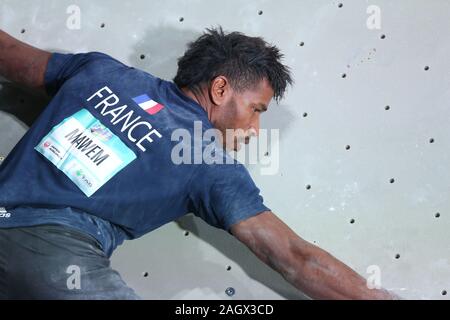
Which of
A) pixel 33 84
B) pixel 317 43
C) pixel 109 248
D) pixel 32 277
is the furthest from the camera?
pixel 317 43

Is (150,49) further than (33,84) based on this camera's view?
Yes

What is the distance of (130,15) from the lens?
1713 mm

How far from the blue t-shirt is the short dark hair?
137 mm

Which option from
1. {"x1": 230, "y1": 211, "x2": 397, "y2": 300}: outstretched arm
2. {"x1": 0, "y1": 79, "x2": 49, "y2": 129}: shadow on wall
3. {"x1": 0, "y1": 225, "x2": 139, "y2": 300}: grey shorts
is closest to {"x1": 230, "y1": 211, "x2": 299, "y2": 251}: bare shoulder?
{"x1": 230, "y1": 211, "x2": 397, "y2": 300}: outstretched arm

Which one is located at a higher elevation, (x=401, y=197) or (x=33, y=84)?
(x=33, y=84)

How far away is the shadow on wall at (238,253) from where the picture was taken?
5.32 ft

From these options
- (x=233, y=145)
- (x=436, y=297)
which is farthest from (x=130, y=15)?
(x=436, y=297)

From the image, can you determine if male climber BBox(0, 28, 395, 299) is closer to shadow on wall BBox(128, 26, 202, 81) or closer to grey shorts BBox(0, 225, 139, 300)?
grey shorts BBox(0, 225, 139, 300)

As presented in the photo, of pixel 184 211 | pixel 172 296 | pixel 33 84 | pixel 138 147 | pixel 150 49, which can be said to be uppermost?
pixel 150 49

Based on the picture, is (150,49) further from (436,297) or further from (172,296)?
(436,297)

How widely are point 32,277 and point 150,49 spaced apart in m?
0.67

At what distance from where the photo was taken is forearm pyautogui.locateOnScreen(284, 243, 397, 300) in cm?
129

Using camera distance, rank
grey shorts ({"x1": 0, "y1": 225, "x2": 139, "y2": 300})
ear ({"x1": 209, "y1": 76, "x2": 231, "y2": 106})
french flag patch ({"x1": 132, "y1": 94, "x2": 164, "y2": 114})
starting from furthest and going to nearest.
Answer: ear ({"x1": 209, "y1": 76, "x2": 231, "y2": 106})
french flag patch ({"x1": 132, "y1": 94, "x2": 164, "y2": 114})
grey shorts ({"x1": 0, "y1": 225, "x2": 139, "y2": 300})

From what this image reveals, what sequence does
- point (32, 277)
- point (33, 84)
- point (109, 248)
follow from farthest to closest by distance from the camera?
point (33, 84), point (109, 248), point (32, 277)
